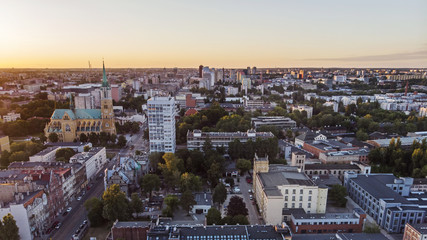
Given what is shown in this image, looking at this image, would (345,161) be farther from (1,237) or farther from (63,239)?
(1,237)

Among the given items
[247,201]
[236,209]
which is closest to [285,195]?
[236,209]

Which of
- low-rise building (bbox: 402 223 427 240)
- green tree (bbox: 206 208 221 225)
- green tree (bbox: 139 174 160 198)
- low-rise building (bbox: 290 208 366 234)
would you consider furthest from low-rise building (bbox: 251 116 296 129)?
low-rise building (bbox: 402 223 427 240)

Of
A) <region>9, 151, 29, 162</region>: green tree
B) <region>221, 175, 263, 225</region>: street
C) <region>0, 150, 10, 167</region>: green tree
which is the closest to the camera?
<region>221, 175, 263, 225</region>: street

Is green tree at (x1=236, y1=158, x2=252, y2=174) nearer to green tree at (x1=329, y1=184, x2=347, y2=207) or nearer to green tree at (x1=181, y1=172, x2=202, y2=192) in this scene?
green tree at (x1=181, y1=172, x2=202, y2=192)

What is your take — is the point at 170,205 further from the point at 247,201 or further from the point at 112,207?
the point at 247,201

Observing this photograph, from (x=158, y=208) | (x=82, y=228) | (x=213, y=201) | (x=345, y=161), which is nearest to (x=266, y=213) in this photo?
(x=213, y=201)

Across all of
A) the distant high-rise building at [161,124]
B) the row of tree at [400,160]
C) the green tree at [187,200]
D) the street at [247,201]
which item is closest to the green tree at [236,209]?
the street at [247,201]
